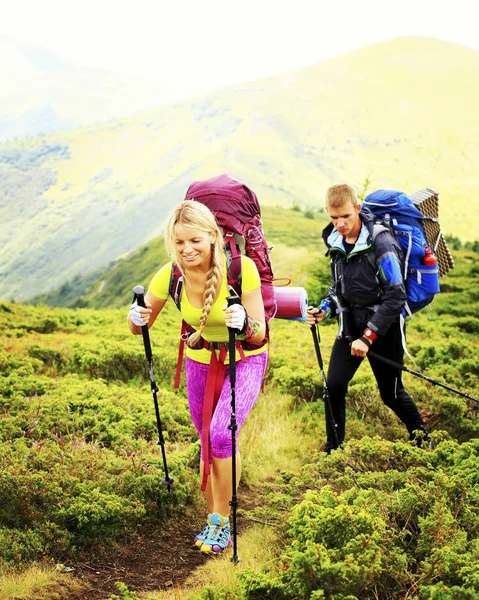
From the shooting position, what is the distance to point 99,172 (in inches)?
4700

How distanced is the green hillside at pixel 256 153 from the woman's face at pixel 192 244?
52.3 metres

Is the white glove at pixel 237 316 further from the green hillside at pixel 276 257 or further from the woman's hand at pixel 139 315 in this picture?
the green hillside at pixel 276 257

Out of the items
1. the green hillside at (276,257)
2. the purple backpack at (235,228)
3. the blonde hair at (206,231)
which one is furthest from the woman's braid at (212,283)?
the green hillside at (276,257)

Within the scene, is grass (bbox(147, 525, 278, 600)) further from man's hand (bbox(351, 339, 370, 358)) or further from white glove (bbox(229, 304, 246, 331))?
man's hand (bbox(351, 339, 370, 358))

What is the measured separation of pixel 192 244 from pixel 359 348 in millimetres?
1970

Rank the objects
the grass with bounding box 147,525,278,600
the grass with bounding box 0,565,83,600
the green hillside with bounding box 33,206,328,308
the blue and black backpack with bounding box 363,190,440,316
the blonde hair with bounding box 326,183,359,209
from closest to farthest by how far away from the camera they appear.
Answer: the grass with bounding box 0,565,83,600 → the grass with bounding box 147,525,278,600 → the blonde hair with bounding box 326,183,359,209 → the blue and black backpack with bounding box 363,190,440,316 → the green hillside with bounding box 33,206,328,308

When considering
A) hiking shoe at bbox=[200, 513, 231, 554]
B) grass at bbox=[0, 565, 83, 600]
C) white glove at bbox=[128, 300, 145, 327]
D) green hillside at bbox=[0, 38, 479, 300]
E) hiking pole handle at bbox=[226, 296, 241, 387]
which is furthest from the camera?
green hillside at bbox=[0, 38, 479, 300]

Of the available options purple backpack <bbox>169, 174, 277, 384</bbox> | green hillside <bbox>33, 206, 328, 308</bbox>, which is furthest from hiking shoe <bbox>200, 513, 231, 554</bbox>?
green hillside <bbox>33, 206, 328, 308</bbox>

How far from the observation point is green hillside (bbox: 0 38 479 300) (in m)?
75.2

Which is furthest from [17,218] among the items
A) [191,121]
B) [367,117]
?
[367,117]

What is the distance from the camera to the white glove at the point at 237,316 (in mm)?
4031

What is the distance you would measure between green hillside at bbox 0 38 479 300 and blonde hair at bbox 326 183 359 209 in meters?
51.0

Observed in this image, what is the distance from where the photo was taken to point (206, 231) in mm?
4211

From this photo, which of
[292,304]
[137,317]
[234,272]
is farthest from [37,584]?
[292,304]
